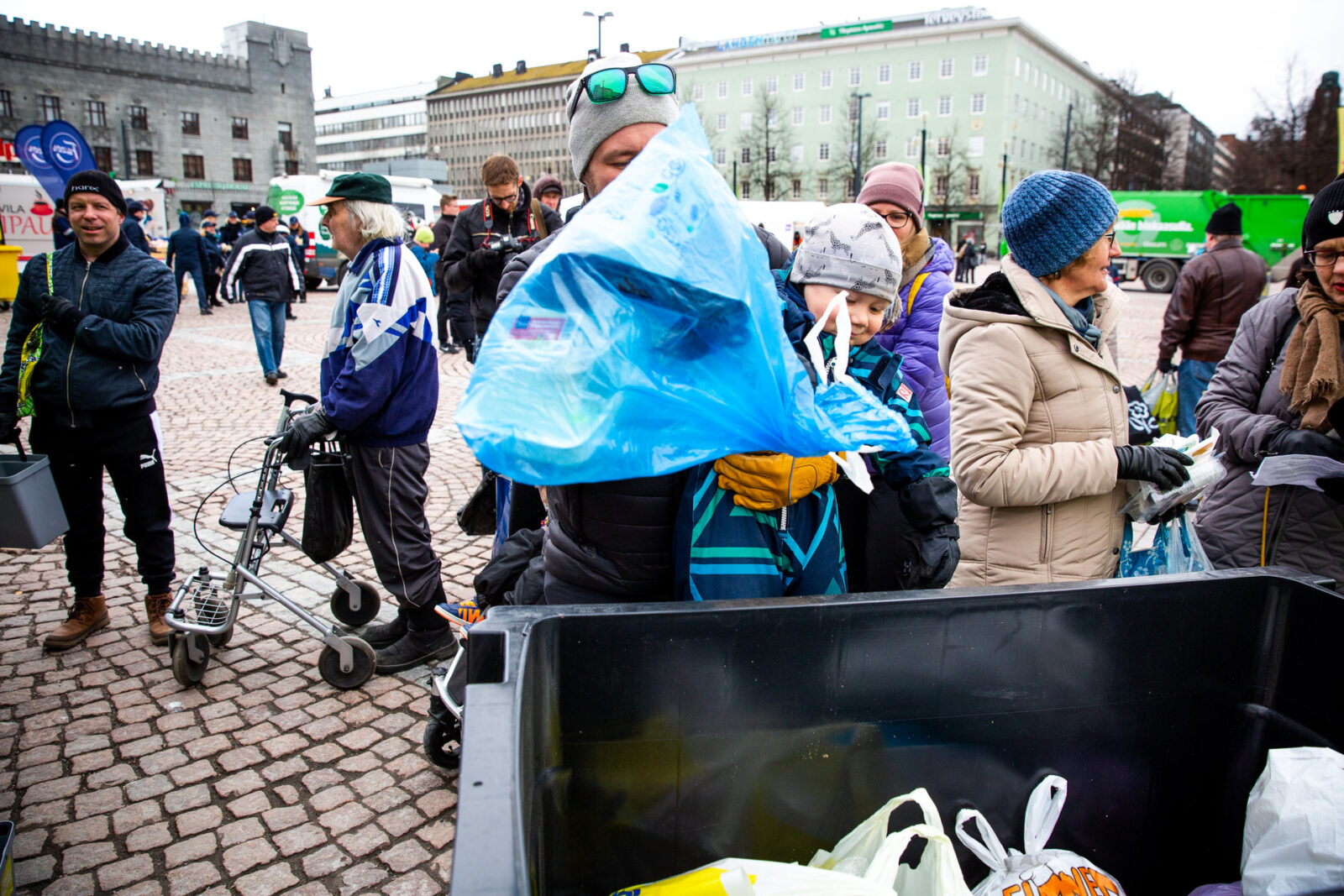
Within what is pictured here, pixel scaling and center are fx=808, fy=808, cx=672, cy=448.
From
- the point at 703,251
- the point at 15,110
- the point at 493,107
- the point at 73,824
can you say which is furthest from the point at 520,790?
the point at 493,107

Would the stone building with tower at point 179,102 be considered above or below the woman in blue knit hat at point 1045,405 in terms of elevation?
above

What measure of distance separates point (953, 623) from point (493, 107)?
124560 millimetres

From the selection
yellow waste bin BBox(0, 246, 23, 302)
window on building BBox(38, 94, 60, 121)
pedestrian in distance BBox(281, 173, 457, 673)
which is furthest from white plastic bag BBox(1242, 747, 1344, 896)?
window on building BBox(38, 94, 60, 121)

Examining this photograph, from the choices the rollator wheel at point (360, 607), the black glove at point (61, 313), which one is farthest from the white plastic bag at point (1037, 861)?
the black glove at point (61, 313)

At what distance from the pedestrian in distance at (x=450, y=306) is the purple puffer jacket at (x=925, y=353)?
2.84m

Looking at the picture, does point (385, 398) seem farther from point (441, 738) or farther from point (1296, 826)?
point (1296, 826)

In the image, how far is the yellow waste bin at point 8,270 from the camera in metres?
16.0

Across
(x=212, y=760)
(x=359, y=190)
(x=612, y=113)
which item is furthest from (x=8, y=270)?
(x=612, y=113)

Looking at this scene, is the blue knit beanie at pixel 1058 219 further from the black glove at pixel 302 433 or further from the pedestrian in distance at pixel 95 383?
the pedestrian in distance at pixel 95 383

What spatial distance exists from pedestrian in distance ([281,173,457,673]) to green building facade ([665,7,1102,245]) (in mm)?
63312

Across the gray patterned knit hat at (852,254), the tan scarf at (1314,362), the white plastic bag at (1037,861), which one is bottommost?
the white plastic bag at (1037,861)

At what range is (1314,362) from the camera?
2.44 metres

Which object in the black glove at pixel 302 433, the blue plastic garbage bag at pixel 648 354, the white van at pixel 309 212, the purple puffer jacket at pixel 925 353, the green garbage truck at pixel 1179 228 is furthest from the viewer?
the green garbage truck at pixel 1179 228

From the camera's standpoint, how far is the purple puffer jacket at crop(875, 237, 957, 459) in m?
2.91
